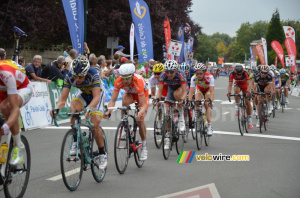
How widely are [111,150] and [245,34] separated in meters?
173

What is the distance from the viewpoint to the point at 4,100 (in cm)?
571

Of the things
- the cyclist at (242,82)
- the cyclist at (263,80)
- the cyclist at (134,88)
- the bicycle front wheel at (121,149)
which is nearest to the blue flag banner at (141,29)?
the cyclist at (263,80)

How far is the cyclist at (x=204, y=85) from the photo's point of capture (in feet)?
35.4

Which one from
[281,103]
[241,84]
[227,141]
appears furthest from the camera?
[281,103]

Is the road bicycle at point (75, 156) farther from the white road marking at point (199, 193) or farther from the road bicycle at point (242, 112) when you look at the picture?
the road bicycle at point (242, 112)

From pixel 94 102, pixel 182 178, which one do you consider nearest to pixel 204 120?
pixel 182 178

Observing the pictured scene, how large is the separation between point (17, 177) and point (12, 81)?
1.27m

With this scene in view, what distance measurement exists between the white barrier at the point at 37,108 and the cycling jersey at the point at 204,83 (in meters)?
4.69

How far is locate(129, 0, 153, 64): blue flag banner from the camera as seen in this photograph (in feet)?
72.9

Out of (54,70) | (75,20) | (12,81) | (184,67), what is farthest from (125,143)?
(75,20)

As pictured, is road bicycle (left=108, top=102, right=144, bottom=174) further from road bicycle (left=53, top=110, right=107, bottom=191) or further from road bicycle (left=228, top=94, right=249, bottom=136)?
road bicycle (left=228, top=94, right=249, bottom=136)

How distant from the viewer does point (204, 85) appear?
11.3 m

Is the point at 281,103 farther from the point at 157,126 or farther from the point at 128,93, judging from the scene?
the point at 128,93

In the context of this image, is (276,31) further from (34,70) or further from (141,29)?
(34,70)
